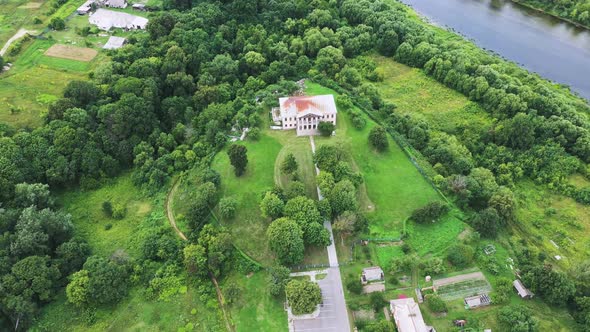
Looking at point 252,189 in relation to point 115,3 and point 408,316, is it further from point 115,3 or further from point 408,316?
point 115,3

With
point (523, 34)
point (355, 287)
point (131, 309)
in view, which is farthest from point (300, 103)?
point (523, 34)

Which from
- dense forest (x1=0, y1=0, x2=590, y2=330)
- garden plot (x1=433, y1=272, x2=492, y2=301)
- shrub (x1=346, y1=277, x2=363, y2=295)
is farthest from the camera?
dense forest (x1=0, y1=0, x2=590, y2=330)

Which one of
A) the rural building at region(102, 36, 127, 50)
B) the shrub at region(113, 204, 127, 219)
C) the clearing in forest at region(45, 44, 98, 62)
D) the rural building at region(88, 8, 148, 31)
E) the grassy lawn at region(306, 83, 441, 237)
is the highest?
the rural building at region(88, 8, 148, 31)

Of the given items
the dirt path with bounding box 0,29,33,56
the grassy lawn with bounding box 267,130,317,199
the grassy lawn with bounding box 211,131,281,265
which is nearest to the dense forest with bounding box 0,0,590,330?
the grassy lawn with bounding box 211,131,281,265

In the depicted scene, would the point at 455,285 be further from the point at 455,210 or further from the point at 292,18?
the point at 292,18

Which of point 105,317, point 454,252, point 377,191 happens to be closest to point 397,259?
point 454,252

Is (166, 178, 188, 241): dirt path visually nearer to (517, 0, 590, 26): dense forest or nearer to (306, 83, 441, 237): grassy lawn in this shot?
(306, 83, 441, 237): grassy lawn
